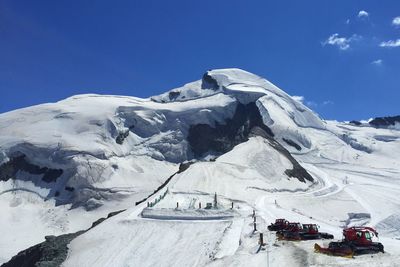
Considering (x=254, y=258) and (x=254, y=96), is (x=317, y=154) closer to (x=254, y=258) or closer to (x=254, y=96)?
(x=254, y=96)

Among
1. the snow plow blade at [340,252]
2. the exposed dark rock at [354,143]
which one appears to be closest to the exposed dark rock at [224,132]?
the exposed dark rock at [354,143]

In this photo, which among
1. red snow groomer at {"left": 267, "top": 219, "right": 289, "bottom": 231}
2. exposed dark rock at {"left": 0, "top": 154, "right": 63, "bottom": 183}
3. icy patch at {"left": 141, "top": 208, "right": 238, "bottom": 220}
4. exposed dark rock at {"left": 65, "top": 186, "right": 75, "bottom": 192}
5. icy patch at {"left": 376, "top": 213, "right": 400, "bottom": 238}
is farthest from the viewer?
exposed dark rock at {"left": 0, "top": 154, "right": 63, "bottom": 183}

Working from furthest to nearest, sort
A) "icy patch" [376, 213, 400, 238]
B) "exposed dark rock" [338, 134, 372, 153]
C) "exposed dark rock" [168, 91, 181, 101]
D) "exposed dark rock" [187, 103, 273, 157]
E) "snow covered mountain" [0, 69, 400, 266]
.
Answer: "exposed dark rock" [168, 91, 181, 101], "exposed dark rock" [338, 134, 372, 153], "exposed dark rock" [187, 103, 273, 157], "icy patch" [376, 213, 400, 238], "snow covered mountain" [0, 69, 400, 266]

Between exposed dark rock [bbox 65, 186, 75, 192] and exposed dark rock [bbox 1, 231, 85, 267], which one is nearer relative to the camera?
exposed dark rock [bbox 1, 231, 85, 267]

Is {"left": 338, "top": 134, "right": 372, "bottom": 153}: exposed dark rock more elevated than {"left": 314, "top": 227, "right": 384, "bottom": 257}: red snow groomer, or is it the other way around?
{"left": 338, "top": 134, "right": 372, "bottom": 153}: exposed dark rock

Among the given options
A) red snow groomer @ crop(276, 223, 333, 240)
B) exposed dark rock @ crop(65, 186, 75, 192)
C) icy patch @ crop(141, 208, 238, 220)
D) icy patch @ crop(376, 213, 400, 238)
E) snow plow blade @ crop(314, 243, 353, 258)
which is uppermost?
exposed dark rock @ crop(65, 186, 75, 192)

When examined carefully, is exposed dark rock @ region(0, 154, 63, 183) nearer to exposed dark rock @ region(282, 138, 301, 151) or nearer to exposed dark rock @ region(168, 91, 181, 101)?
exposed dark rock @ region(282, 138, 301, 151)

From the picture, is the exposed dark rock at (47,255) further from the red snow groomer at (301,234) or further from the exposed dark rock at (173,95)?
the exposed dark rock at (173,95)

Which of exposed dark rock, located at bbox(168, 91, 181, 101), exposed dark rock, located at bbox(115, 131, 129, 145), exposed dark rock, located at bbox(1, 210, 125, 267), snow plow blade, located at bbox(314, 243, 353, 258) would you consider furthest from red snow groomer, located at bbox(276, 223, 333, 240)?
exposed dark rock, located at bbox(168, 91, 181, 101)
